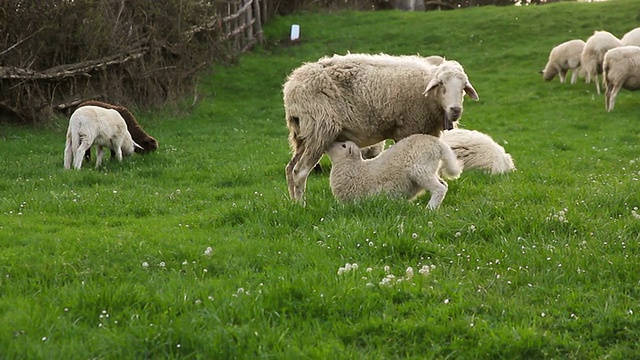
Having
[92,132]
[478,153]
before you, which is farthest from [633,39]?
[92,132]

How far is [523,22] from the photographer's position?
30.5 m

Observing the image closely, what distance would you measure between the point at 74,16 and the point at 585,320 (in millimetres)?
14671

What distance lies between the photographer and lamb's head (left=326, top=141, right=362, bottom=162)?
24.2 feet

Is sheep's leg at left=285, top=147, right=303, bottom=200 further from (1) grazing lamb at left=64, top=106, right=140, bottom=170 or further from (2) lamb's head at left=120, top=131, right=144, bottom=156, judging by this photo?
(2) lamb's head at left=120, top=131, right=144, bottom=156

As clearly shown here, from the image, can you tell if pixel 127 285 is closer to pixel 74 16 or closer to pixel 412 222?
pixel 412 222

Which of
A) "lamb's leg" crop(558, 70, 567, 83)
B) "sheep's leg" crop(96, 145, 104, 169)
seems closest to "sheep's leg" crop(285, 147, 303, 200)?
"sheep's leg" crop(96, 145, 104, 169)

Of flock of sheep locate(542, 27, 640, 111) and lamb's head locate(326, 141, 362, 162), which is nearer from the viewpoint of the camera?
lamb's head locate(326, 141, 362, 162)

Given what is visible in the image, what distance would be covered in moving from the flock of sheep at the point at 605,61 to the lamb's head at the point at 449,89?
35.8 feet

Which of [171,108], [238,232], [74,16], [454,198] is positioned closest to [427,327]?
[238,232]

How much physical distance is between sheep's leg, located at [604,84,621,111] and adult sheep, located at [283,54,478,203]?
11.1 m

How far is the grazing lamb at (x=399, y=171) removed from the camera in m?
6.96

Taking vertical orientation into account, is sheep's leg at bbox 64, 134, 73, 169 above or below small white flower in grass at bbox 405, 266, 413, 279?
below

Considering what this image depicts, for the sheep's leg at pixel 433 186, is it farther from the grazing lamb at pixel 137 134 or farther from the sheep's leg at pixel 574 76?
the sheep's leg at pixel 574 76

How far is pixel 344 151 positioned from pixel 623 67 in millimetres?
11849
